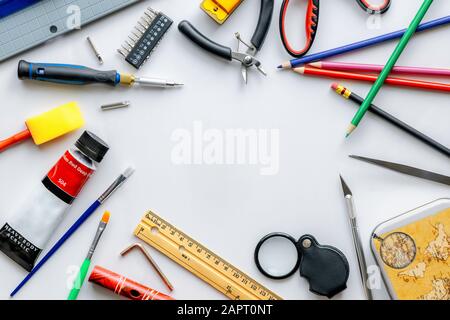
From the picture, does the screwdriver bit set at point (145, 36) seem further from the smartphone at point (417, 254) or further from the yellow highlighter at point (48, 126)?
the smartphone at point (417, 254)

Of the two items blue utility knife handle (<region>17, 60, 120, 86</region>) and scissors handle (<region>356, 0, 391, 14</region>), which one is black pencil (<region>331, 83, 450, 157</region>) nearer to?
scissors handle (<region>356, 0, 391, 14</region>)

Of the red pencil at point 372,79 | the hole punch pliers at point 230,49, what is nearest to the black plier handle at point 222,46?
the hole punch pliers at point 230,49

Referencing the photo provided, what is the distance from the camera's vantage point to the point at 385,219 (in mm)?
1242

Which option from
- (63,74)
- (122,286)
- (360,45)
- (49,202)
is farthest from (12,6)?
(360,45)

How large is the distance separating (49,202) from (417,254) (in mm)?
752

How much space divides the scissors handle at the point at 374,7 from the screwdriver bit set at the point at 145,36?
392mm

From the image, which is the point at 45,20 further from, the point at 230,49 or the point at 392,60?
the point at 392,60

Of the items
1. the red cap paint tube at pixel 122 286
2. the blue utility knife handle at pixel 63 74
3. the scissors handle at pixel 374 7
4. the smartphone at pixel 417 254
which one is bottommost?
the red cap paint tube at pixel 122 286

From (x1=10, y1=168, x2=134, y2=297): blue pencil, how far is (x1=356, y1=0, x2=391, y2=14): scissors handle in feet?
1.91

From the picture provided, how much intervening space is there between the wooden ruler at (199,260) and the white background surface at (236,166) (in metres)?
0.02

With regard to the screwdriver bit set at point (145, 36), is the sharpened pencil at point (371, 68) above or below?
above

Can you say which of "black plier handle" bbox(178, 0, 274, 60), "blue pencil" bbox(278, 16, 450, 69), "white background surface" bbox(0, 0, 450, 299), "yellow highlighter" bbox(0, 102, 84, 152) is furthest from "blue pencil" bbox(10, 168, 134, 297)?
"blue pencil" bbox(278, 16, 450, 69)

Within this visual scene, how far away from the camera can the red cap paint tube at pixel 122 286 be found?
47.4 inches
